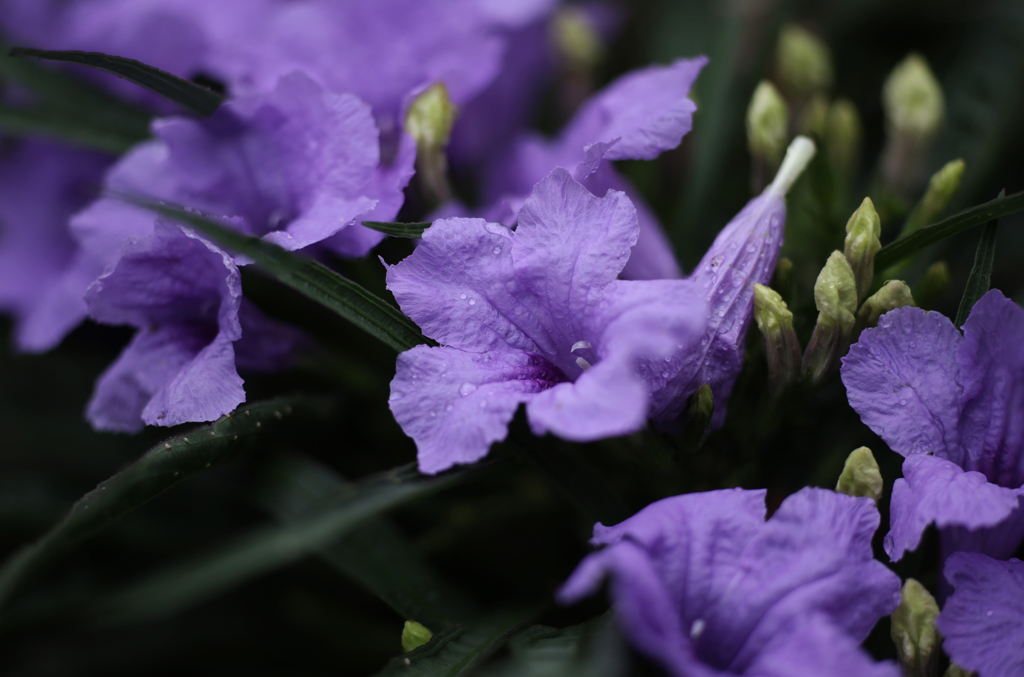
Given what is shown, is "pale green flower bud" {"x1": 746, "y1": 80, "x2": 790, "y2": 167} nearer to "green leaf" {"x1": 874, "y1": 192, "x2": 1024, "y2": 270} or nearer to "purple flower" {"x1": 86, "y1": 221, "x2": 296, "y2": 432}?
"green leaf" {"x1": 874, "y1": 192, "x2": 1024, "y2": 270}

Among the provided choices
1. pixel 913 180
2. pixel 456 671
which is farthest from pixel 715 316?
pixel 913 180

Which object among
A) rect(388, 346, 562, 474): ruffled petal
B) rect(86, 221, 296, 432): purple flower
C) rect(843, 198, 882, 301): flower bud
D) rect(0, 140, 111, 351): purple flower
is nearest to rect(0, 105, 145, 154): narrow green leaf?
rect(0, 140, 111, 351): purple flower

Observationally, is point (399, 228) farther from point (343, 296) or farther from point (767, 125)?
point (767, 125)

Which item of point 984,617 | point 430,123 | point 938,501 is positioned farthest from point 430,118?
point 984,617

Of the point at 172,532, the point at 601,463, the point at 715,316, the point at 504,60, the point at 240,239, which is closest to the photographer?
the point at 240,239

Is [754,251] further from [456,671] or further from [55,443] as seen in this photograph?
[55,443]
